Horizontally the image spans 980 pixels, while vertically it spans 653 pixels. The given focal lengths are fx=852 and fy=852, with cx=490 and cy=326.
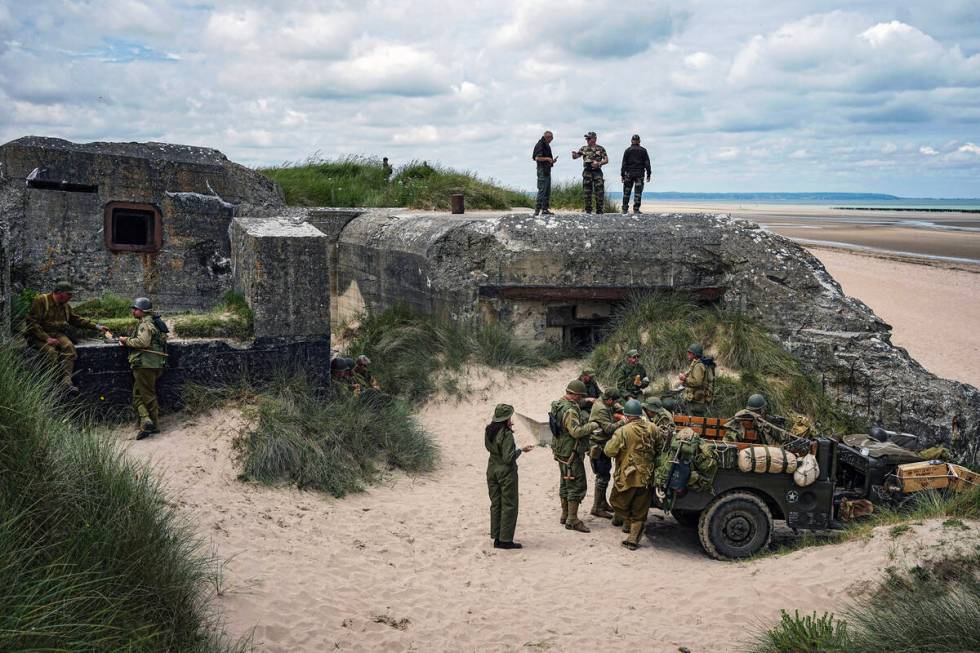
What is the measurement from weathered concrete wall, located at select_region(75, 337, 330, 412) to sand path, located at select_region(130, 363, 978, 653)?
451 mm

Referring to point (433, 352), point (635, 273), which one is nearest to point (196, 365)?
point (433, 352)

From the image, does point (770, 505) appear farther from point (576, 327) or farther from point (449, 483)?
point (576, 327)

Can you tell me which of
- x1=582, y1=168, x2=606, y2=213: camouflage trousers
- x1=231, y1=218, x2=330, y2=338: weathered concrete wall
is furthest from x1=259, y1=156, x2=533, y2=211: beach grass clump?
x1=231, y1=218, x2=330, y2=338: weathered concrete wall

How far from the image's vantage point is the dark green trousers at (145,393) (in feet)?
24.5

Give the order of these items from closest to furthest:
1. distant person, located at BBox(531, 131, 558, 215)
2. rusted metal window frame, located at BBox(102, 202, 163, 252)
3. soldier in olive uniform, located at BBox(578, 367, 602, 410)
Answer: soldier in olive uniform, located at BBox(578, 367, 602, 410) < rusted metal window frame, located at BBox(102, 202, 163, 252) < distant person, located at BBox(531, 131, 558, 215)

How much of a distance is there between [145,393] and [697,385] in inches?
211

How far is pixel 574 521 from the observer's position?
729 cm

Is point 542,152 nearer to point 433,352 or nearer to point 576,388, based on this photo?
point 433,352

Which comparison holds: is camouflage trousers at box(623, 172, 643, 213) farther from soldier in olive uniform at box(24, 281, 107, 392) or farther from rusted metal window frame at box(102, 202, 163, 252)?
soldier in olive uniform at box(24, 281, 107, 392)

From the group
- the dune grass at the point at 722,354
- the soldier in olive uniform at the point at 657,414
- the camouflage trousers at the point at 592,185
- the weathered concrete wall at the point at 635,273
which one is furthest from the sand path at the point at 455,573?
the camouflage trousers at the point at 592,185

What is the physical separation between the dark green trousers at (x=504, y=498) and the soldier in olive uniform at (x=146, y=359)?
10.1 ft

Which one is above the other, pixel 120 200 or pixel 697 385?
pixel 120 200

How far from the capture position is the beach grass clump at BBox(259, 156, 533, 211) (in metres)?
15.4

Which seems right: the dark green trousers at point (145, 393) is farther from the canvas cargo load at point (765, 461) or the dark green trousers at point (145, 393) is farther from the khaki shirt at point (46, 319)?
the canvas cargo load at point (765, 461)
